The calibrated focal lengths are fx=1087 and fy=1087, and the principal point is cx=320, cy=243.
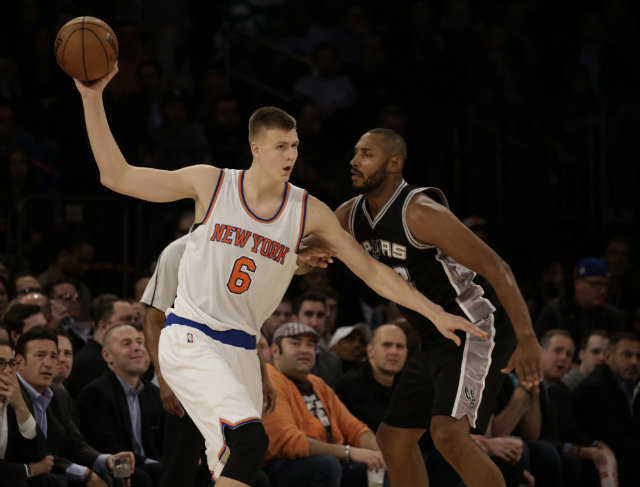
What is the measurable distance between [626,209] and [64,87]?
21.1 ft

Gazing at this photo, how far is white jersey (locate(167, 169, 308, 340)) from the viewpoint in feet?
18.5

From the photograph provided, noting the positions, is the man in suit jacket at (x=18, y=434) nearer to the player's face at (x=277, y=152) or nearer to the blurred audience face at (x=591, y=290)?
the player's face at (x=277, y=152)

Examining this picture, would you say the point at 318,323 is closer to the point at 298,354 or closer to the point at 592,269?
the point at 298,354

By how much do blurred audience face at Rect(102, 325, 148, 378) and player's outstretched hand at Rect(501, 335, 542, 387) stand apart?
3189 mm

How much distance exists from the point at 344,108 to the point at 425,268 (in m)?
6.46

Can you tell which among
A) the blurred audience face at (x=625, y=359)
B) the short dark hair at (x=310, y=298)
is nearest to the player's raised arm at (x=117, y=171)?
the short dark hair at (x=310, y=298)

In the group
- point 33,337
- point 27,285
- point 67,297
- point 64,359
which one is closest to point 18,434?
point 33,337

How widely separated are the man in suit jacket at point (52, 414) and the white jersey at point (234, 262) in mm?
2119

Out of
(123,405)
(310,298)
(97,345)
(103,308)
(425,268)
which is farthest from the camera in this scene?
(310,298)

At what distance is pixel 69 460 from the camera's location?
25.1 ft

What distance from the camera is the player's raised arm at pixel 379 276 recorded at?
19.1 ft

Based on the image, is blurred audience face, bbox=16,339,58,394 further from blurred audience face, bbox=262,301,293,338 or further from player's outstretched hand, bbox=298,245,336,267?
blurred audience face, bbox=262,301,293,338

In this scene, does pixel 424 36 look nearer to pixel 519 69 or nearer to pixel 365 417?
pixel 519 69

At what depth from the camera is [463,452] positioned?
6.11m
